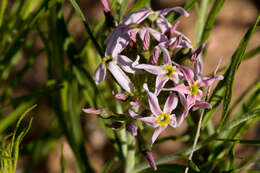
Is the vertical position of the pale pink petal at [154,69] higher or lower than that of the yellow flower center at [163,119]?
higher

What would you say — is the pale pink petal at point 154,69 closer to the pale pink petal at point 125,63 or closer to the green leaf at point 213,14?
the pale pink petal at point 125,63

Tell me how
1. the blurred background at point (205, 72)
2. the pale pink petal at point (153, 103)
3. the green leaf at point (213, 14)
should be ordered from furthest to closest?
the blurred background at point (205, 72)
the green leaf at point (213, 14)
the pale pink petal at point (153, 103)

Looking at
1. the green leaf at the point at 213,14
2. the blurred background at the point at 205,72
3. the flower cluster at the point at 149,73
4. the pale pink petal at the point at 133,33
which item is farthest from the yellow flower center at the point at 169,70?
the blurred background at the point at 205,72

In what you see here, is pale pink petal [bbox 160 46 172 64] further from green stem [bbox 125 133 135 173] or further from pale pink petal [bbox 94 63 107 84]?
green stem [bbox 125 133 135 173]

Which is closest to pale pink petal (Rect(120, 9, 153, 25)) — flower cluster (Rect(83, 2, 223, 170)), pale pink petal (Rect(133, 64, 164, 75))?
flower cluster (Rect(83, 2, 223, 170))

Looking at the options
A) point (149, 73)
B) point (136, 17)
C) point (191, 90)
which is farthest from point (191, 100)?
point (136, 17)

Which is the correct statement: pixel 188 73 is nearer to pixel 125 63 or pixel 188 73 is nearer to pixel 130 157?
pixel 125 63
